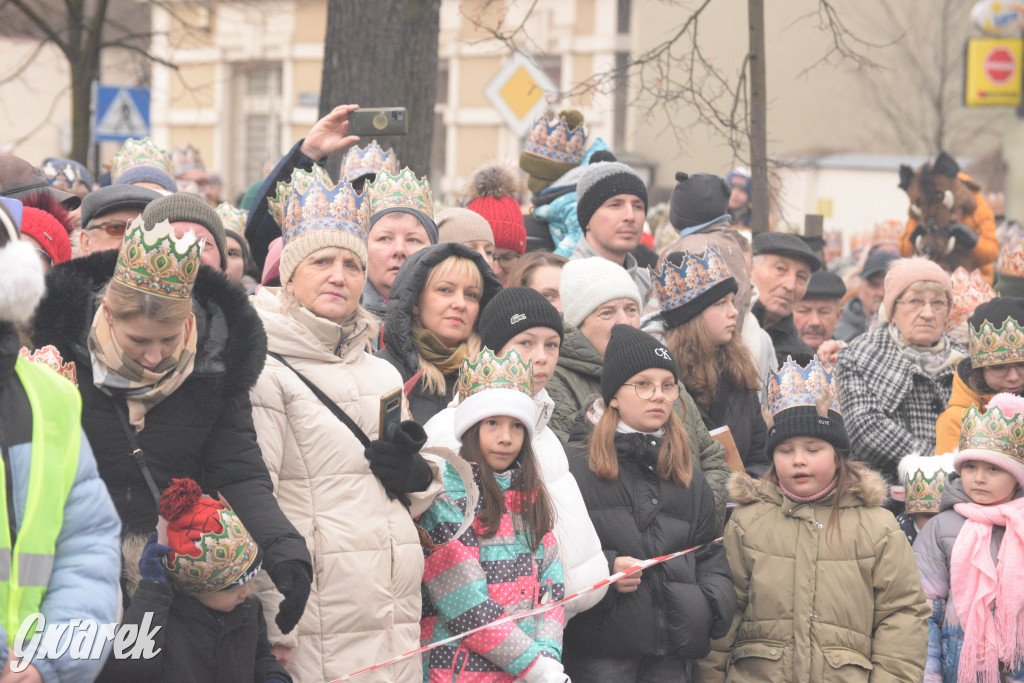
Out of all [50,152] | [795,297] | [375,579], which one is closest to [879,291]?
[795,297]

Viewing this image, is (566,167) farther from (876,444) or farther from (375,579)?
(375,579)

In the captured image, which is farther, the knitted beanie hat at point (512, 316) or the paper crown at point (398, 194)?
the paper crown at point (398, 194)

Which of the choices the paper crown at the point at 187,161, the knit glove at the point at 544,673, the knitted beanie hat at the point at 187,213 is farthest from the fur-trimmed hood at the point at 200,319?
the paper crown at the point at 187,161

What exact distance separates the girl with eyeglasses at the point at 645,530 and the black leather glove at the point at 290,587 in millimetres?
1511

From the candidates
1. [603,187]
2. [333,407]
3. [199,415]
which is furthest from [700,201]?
[199,415]

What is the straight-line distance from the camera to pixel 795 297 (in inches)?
303

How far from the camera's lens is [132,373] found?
3535 millimetres

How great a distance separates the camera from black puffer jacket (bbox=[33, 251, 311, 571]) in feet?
11.7

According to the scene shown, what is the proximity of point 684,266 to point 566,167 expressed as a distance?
202 cm

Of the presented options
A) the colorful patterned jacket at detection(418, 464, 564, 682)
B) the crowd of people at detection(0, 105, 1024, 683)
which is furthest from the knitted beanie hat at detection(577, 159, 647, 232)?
the colorful patterned jacket at detection(418, 464, 564, 682)

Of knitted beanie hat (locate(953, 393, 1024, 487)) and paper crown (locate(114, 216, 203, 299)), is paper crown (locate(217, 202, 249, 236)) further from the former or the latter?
knitted beanie hat (locate(953, 393, 1024, 487))

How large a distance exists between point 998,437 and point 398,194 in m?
2.94

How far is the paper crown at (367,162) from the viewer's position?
6.83m

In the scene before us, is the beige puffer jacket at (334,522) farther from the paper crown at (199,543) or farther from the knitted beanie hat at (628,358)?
the knitted beanie hat at (628,358)
